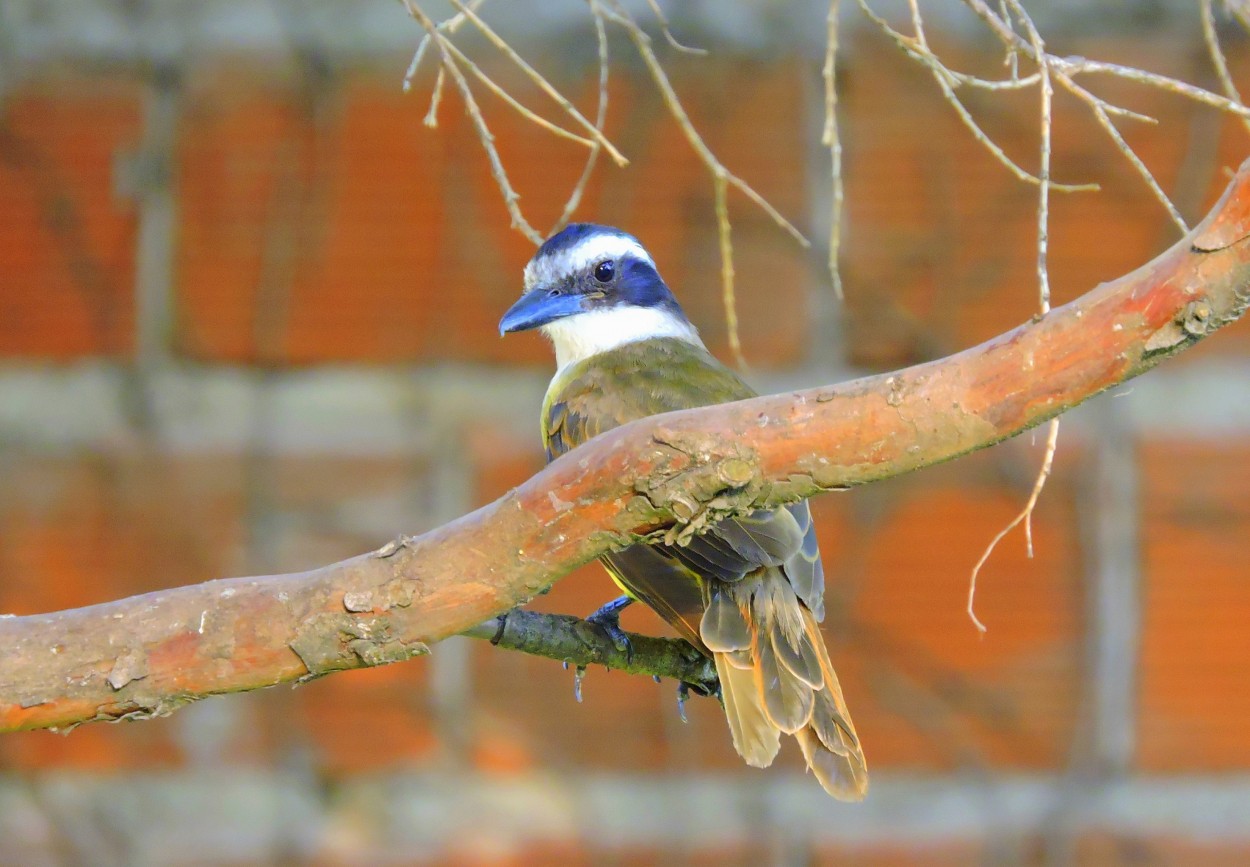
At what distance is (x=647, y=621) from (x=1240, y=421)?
117 cm

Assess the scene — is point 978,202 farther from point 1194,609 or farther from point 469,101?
point 469,101

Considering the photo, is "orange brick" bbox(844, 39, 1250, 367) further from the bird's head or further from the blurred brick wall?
the bird's head

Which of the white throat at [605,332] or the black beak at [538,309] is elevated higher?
the white throat at [605,332]

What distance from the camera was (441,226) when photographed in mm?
2723

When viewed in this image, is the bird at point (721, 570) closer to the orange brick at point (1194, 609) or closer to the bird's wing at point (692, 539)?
the bird's wing at point (692, 539)

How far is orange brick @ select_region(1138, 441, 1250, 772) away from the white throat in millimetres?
931

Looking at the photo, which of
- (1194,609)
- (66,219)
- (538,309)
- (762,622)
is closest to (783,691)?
(762,622)

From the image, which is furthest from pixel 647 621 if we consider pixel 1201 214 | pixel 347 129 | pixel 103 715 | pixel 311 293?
pixel 103 715

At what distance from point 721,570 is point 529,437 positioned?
92cm

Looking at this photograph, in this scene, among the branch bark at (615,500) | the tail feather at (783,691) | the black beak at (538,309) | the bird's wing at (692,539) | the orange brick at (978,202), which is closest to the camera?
the branch bark at (615,500)

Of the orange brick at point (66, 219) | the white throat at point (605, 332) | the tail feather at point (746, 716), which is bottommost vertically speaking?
the tail feather at point (746, 716)

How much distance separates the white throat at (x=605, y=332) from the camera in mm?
2699

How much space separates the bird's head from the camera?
101 inches

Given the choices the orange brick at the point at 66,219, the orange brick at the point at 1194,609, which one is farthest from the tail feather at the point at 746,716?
the orange brick at the point at 66,219
